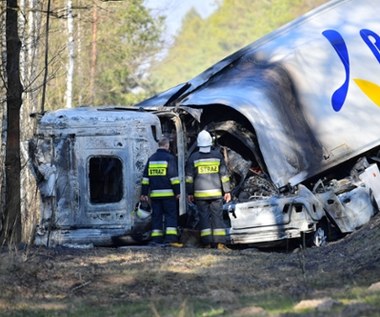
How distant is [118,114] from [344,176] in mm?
3255

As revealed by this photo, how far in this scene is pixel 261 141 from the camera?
12.7m

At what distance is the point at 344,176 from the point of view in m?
13.6

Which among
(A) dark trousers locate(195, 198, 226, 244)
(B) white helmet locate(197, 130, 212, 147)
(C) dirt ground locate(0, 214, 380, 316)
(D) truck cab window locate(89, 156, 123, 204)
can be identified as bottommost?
(C) dirt ground locate(0, 214, 380, 316)

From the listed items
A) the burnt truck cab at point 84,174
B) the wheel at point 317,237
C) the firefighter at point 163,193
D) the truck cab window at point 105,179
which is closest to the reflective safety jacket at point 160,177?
the firefighter at point 163,193

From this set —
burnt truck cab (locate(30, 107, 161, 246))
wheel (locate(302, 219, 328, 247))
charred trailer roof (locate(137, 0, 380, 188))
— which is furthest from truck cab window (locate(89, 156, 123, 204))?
wheel (locate(302, 219, 328, 247))

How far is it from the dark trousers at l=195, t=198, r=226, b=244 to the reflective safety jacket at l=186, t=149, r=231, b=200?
0.09 metres

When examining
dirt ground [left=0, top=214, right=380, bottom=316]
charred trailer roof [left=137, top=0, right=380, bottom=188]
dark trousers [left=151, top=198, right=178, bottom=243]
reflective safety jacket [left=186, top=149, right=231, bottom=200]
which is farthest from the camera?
charred trailer roof [left=137, top=0, right=380, bottom=188]

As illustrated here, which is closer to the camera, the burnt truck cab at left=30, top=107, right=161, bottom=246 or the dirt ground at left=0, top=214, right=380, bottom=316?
the dirt ground at left=0, top=214, right=380, bottom=316

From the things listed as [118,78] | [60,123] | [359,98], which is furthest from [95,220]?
[118,78]

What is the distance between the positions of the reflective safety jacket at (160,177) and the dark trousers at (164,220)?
9 centimetres

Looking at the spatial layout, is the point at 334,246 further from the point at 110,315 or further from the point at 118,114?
the point at 110,315

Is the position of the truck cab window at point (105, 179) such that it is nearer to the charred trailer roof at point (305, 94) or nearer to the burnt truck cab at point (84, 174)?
the burnt truck cab at point (84, 174)

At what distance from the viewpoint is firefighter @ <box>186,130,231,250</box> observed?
12312 mm

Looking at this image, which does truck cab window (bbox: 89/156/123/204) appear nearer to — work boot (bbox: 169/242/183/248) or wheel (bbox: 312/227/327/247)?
work boot (bbox: 169/242/183/248)
